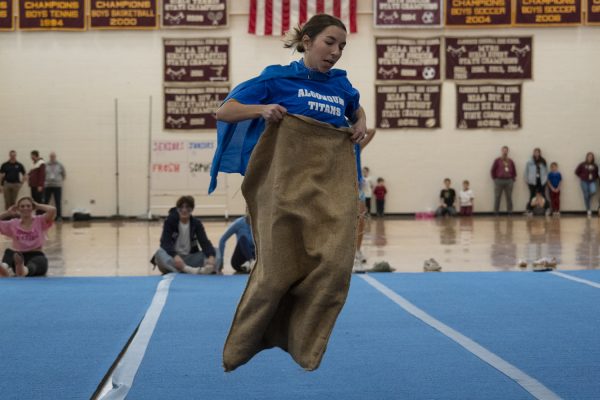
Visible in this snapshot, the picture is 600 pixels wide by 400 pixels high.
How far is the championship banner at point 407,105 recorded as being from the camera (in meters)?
22.3

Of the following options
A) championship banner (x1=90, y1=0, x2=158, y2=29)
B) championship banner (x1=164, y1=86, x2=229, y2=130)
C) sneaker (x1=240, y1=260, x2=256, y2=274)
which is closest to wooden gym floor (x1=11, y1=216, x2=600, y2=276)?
sneaker (x1=240, y1=260, x2=256, y2=274)

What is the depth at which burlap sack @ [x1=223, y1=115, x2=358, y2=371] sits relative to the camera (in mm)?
3777

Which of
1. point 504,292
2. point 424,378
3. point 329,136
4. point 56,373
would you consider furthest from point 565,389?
point 504,292

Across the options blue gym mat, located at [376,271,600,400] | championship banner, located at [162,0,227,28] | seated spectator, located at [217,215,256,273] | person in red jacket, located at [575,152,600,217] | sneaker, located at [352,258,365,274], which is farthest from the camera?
person in red jacket, located at [575,152,600,217]

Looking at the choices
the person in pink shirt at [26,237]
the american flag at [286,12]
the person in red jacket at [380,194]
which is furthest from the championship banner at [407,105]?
the person in pink shirt at [26,237]

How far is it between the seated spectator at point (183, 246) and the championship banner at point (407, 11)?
12.6 m

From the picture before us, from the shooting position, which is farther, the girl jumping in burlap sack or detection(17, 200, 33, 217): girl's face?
detection(17, 200, 33, 217): girl's face

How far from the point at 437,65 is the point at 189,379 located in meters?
18.6

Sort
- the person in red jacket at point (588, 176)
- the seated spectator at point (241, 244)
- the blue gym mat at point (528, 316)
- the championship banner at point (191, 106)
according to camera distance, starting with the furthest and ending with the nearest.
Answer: the person in red jacket at point (588, 176) → the championship banner at point (191, 106) → the seated spectator at point (241, 244) → the blue gym mat at point (528, 316)

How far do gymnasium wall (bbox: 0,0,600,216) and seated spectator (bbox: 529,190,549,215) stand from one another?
1.10 ft

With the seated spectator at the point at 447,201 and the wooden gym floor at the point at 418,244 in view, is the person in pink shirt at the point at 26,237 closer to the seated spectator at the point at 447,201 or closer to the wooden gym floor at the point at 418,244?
the wooden gym floor at the point at 418,244

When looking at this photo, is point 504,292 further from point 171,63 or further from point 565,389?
point 171,63

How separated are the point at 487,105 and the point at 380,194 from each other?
3.44 meters

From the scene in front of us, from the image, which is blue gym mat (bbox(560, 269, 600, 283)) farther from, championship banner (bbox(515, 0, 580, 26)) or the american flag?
championship banner (bbox(515, 0, 580, 26))
